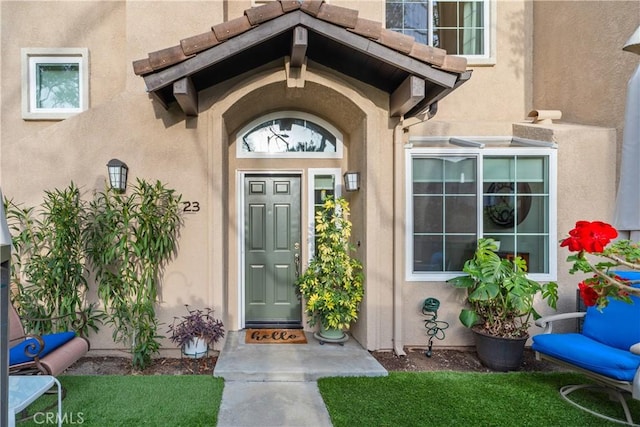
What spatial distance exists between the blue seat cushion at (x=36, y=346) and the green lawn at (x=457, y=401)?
2.61 m

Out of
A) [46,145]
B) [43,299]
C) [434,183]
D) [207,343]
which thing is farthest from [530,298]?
[46,145]

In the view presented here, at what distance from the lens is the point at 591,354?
3498 mm

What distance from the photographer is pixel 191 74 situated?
409 centimetres

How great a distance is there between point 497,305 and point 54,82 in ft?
24.1

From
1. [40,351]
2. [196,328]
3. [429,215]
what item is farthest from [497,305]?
[40,351]

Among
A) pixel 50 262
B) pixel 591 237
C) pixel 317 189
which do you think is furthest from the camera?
pixel 317 189

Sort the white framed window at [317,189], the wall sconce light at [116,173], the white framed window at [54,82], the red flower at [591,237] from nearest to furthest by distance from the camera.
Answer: the red flower at [591,237]
the wall sconce light at [116,173]
the white framed window at [317,189]
the white framed window at [54,82]

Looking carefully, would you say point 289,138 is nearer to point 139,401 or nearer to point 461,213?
point 461,213

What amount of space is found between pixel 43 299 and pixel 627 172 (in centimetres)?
724

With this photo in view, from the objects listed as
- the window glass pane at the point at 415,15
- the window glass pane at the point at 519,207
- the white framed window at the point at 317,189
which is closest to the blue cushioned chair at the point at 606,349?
the window glass pane at the point at 519,207

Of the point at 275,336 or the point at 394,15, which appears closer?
the point at 275,336

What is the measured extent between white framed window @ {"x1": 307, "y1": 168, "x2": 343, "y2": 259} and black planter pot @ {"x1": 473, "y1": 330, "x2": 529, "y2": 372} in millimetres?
2614

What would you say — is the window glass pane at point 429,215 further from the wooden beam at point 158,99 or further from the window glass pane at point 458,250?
the wooden beam at point 158,99

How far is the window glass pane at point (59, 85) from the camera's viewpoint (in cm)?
602
